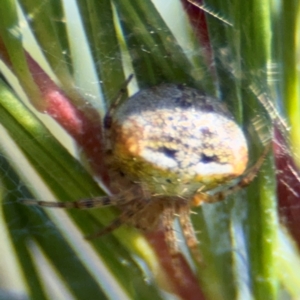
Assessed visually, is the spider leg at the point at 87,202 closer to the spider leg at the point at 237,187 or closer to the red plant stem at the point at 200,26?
the spider leg at the point at 237,187

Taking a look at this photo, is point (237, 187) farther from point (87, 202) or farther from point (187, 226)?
point (87, 202)

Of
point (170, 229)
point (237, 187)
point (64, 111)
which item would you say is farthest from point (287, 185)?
point (64, 111)

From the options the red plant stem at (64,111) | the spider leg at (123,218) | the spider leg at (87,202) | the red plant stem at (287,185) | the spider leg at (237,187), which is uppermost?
the red plant stem at (64,111)

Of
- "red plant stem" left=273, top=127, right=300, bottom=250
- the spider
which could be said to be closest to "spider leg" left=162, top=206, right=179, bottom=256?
the spider

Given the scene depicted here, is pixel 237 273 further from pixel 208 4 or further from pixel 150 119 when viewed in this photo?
pixel 208 4

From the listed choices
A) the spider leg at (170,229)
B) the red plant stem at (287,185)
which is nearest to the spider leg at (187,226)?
the spider leg at (170,229)
